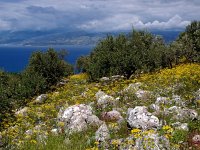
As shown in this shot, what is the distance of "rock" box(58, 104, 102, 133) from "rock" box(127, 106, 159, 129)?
5.96 feet

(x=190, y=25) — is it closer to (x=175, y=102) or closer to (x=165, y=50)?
Answer: (x=165, y=50)

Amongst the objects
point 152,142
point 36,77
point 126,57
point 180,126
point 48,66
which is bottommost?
point 36,77

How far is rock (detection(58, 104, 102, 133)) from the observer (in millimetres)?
16156

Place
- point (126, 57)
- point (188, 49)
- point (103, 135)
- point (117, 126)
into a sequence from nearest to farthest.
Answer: point (103, 135) → point (117, 126) → point (126, 57) → point (188, 49)

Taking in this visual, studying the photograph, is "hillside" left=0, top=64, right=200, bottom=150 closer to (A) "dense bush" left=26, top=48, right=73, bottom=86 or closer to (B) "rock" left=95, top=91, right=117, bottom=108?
(B) "rock" left=95, top=91, right=117, bottom=108

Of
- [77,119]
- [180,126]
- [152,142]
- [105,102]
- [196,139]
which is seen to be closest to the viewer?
[152,142]

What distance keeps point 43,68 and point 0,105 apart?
2758cm

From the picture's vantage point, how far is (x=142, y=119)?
15102 millimetres

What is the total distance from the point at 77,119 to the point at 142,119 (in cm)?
304

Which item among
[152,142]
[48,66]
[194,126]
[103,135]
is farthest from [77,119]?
[48,66]

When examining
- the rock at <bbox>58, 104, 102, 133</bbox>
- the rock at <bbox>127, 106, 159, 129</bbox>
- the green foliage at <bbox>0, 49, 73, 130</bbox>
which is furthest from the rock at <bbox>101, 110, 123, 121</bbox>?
the green foliage at <bbox>0, 49, 73, 130</bbox>

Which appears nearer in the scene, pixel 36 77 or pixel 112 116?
pixel 112 116

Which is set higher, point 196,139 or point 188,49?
point 196,139

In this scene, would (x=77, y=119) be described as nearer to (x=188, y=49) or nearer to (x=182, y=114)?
(x=182, y=114)
